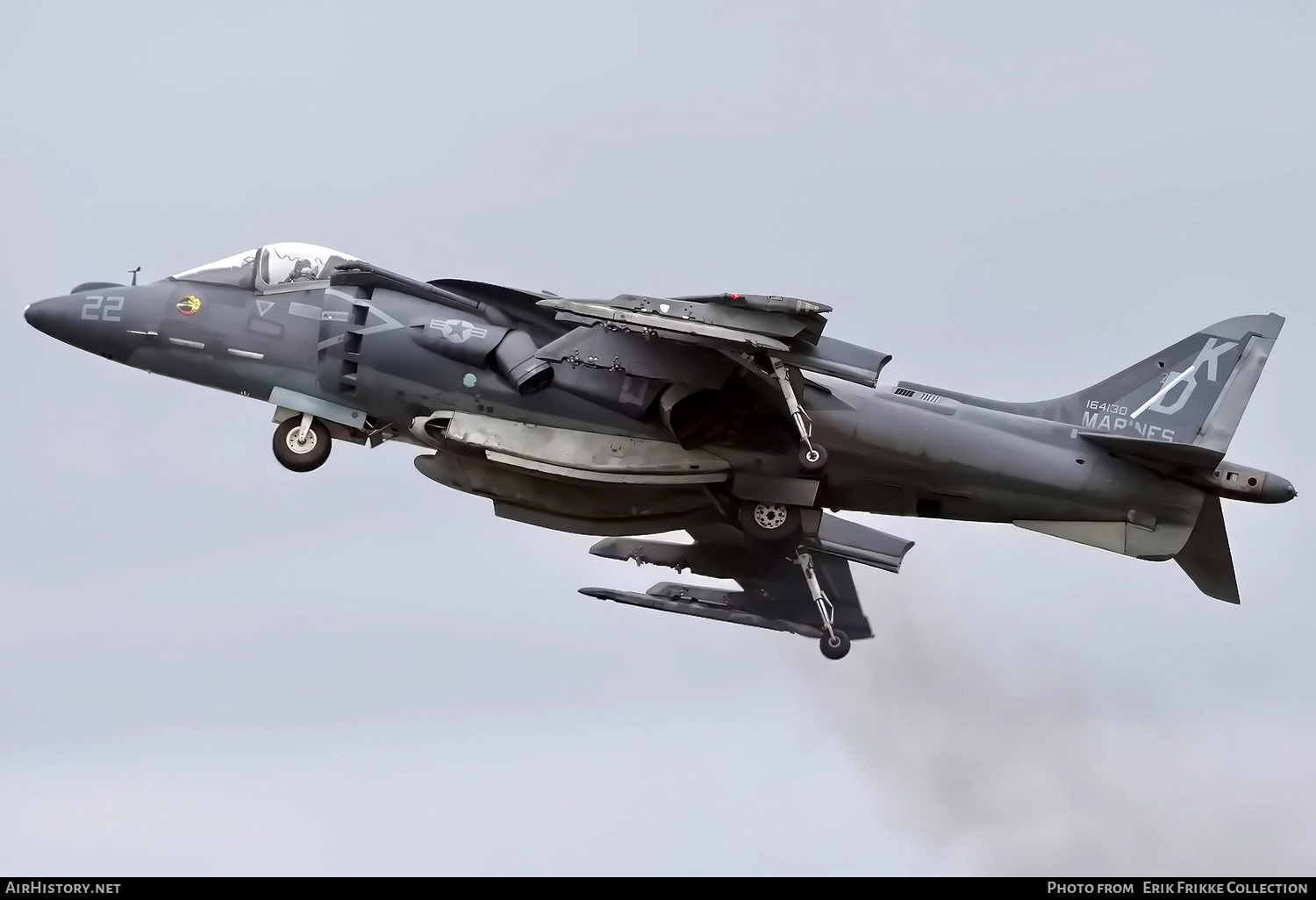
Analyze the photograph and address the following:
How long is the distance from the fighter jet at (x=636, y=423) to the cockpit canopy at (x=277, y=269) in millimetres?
27

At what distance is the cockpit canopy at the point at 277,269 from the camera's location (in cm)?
2681

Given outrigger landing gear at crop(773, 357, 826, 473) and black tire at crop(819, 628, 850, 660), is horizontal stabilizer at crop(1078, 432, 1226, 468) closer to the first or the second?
outrigger landing gear at crop(773, 357, 826, 473)

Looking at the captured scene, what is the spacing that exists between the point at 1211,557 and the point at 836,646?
17.7 feet

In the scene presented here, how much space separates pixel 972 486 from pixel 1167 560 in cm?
302

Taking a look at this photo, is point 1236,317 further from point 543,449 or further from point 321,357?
point 321,357

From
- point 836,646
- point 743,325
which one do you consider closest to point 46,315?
point 743,325

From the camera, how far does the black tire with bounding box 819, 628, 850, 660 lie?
1055 inches

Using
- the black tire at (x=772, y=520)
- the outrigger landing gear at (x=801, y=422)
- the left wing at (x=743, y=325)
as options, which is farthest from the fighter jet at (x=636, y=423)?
the left wing at (x=743, y=325)

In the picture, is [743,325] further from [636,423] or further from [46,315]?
[46,315]

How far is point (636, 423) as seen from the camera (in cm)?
2620

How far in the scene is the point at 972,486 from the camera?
2641cm

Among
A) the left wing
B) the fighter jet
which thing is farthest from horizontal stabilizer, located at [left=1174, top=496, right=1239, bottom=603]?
the left wing
